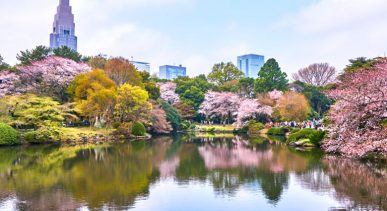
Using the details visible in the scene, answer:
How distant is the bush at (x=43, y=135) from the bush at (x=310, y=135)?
18124mm

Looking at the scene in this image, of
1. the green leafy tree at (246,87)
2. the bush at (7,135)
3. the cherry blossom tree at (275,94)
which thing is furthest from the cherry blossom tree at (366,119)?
the green leafy tree at (246,87)

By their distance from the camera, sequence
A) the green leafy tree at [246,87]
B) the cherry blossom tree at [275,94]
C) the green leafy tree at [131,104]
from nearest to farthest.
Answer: the green leafy tree at [131,104] < the cherry blossom tree at [275,94] < the green leafy tree at [246,87]

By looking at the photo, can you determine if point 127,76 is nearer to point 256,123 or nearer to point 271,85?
point 256,123

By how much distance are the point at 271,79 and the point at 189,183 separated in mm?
40300

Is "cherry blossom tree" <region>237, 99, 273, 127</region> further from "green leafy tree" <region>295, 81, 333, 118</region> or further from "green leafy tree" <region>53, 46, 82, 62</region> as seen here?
"green leafy tree" <region>53, 46, 82, 62</region>

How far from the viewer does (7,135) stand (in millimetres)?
27156

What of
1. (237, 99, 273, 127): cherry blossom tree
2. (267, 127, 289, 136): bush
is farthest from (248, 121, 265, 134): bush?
(267, 127, 289, 136): bush

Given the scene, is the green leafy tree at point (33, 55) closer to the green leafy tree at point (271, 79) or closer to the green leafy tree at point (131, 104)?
the green leafy tree at point (131, 104)

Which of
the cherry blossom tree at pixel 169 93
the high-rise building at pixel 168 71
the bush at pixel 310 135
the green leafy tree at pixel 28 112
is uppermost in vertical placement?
the high-rise building at pixel 168 71

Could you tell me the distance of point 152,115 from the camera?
40.0m

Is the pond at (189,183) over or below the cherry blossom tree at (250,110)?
below

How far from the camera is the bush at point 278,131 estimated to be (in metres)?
41.2

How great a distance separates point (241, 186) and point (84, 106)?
75.1ft

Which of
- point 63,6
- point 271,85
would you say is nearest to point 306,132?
point 271,85
